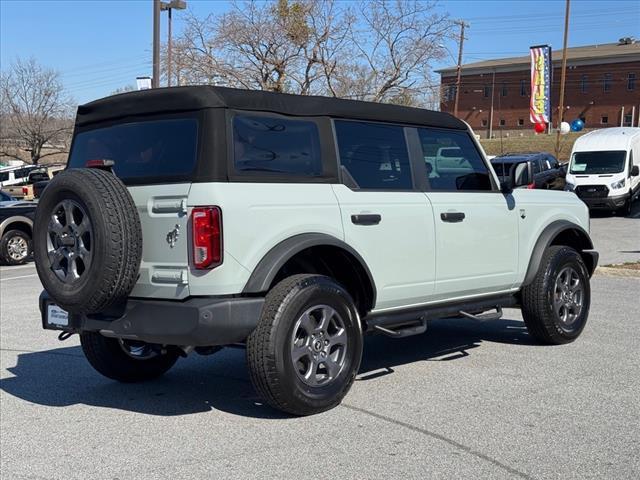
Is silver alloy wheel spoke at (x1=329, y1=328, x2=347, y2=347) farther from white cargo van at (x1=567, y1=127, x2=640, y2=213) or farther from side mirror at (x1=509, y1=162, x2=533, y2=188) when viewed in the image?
white cargo van at (x1=567, y1=127, x2=640, y2=213)

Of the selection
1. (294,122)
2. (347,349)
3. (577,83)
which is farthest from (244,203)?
(577,83)

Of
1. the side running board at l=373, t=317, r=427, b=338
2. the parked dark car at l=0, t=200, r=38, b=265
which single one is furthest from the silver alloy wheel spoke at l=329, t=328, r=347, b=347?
the parked dark car at l=0, t=200, r=38, b=265

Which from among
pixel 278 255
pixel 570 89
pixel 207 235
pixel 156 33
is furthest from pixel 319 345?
pixel 570 89

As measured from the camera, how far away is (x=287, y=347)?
490 centimetres

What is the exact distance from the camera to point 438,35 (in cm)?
3072

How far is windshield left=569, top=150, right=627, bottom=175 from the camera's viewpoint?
25266mm

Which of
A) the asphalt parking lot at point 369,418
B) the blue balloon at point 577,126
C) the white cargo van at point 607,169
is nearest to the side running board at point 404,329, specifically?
the asphalt parking lot at point 369,418

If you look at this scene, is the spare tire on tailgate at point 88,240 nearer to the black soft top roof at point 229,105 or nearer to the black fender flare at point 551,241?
the black soft top roof at point 229,105

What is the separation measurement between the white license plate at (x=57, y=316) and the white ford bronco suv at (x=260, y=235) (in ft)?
0.04

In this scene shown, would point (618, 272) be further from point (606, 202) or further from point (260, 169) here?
point (606, 202)

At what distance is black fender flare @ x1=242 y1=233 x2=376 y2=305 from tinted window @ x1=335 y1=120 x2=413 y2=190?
690mm

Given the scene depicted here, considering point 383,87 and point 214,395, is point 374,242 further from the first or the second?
point 383,87

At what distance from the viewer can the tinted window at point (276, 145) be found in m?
4.99

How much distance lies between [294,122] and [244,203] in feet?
2.81
